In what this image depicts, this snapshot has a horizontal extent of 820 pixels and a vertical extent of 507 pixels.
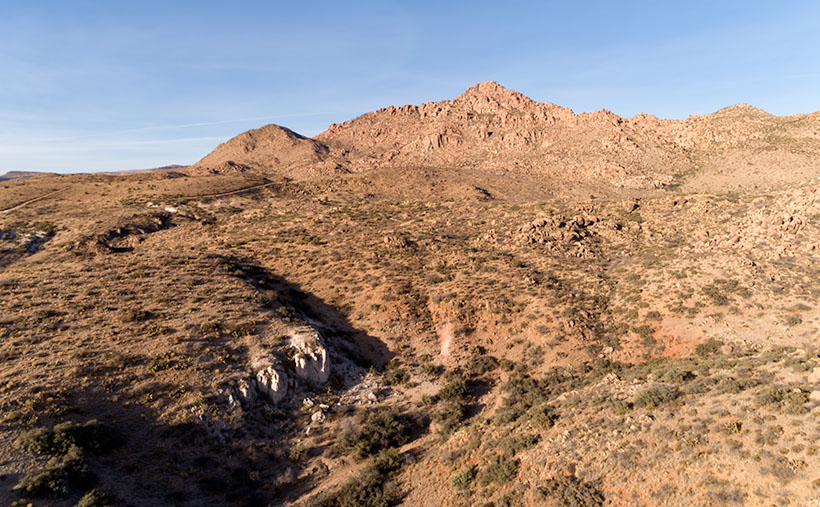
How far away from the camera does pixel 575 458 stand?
50.3 feet

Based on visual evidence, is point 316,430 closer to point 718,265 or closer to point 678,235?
point 718,265

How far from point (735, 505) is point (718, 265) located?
27361 millimetres

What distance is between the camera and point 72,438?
50.4ft

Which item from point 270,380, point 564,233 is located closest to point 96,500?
point 270,380

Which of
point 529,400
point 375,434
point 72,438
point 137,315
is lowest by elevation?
point 375,434

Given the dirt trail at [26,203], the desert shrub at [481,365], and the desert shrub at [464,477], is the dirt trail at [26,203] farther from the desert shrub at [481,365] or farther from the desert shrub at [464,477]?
the desert shrub at [464,477]

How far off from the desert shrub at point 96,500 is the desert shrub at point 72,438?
260 centimetres

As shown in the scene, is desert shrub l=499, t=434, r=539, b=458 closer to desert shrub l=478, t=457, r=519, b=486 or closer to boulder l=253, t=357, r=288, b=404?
desert shrub l=478, t=457, r=519, b=486

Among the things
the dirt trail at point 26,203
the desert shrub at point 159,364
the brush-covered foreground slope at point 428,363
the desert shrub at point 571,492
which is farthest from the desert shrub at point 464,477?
the dirt trail at point 26,203

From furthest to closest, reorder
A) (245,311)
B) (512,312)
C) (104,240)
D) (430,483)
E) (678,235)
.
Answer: (104,240) < (678,235) < (512,312) < (245,311) < (430,483)

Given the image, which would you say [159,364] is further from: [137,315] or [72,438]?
[137,315]

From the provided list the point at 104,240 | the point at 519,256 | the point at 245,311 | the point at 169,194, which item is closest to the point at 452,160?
the point at 169,194

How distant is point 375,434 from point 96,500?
1202cm

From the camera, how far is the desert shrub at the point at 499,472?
15547mm
